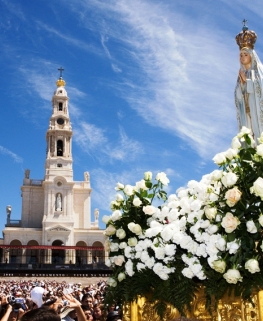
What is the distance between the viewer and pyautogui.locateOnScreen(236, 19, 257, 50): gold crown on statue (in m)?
9.28

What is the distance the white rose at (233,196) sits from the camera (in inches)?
139

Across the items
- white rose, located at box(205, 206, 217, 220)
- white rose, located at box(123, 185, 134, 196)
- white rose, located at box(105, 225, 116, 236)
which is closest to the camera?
white rose, located at box(205, 206, 217, 220)

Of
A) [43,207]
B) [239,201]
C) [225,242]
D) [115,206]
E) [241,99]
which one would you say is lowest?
[225,242]

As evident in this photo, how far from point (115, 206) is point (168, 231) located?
1.22m

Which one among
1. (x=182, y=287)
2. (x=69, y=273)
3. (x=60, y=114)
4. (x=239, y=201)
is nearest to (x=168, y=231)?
(x=182, y=287)

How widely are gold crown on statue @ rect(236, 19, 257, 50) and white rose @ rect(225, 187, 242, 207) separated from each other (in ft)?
21.3

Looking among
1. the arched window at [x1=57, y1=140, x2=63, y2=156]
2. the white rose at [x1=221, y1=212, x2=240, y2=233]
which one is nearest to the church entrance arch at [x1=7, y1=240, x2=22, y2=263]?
the arched window at [x1=57, y1=140, x2=63, y2=156]

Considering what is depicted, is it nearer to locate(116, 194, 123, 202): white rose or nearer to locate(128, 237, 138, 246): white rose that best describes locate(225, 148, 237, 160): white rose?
locate(128, 237, 138, 246): white rose

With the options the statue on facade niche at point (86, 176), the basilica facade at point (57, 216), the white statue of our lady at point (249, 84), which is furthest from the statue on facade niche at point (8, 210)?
the white statue of our lady at point (249, 84)

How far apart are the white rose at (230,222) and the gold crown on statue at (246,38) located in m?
6.60

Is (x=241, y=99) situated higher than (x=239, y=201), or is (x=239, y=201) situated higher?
(x=241, y=99)

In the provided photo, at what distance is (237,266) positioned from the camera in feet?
11.7

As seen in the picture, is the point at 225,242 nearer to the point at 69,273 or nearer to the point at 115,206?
the point at 115,206

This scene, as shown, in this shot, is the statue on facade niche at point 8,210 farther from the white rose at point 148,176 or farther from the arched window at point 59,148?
the white rose at point 148,176
